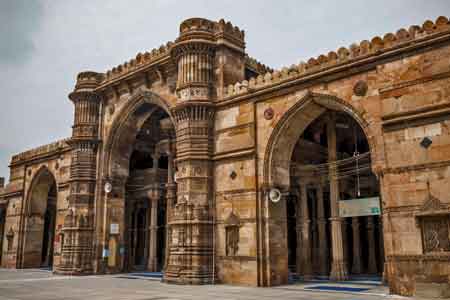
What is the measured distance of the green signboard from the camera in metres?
18.4

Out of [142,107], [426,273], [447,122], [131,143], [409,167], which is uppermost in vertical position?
[142,107]

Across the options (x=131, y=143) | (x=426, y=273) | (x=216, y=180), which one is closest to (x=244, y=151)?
(x=216, y=180)

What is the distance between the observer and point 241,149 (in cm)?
2027

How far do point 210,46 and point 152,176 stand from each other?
11.3 meters

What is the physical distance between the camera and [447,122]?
47.3 ft

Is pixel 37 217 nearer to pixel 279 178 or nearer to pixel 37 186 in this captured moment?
pixel 37 186

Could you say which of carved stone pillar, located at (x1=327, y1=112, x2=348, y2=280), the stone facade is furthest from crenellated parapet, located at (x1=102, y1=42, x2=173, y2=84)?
carved stone pillar, located at (x1=327, y1=112, x2=348, y2=280)

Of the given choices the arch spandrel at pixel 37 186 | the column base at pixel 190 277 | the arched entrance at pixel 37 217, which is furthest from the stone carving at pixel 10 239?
the column base at pixel 190 277

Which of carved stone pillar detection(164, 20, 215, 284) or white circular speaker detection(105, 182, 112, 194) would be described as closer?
carved stone pillar detection(164, 20, 215, 284)

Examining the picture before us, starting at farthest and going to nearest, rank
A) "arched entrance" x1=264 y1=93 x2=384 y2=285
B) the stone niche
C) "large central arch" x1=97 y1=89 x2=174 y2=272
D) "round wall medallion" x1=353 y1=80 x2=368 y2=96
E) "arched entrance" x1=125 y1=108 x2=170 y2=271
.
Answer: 1. "arched entrance" x1=125 y1=108 x2=170 y2=271
2. "large central arch" x1=97 y1=89 x2=174 y2=272
3. "arched entrance" x1=264 y1=93 x2=384 y2=285
4. "round wall medallion" x1=353 y1=80 x2=368 y2=96
5. the stone niche

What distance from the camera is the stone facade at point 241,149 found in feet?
48.3

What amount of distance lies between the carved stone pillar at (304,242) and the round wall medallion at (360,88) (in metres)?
8.38

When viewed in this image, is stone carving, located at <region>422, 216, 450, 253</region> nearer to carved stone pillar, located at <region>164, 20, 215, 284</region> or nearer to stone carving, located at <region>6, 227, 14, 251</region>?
carved stone pillar, located at <region>164, 20, 215, 284</region>

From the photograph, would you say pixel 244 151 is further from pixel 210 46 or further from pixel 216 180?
pixel 210 46
